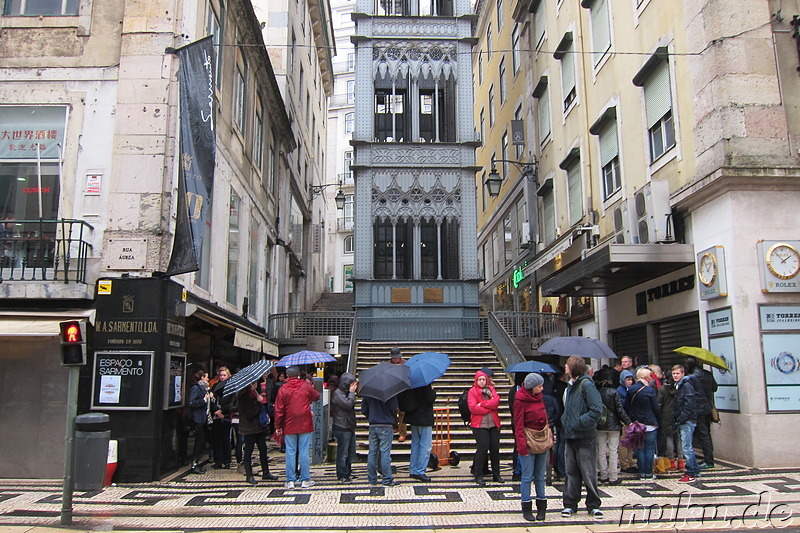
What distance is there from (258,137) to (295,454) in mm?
11875

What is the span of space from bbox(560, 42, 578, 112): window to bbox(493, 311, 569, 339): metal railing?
6.46 m

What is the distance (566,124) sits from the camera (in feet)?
65.2

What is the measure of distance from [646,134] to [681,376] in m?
6.47

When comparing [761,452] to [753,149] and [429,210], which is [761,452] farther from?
[429,210]

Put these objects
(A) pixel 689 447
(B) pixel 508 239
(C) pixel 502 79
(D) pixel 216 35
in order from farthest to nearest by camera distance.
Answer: (C) pixel 502 79, (B) pixel 508 239, (D) pixel 216 35, (A) pixel 689 447

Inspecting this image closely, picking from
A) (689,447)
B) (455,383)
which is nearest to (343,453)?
(689,447)

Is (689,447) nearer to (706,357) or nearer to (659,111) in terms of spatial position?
(706,357)

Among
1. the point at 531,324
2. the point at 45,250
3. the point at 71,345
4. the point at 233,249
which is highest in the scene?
the point at 233,249

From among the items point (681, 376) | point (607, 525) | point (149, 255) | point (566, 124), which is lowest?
point (607, 525)

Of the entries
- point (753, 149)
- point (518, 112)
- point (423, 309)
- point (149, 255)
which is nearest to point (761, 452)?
point (753, 149)

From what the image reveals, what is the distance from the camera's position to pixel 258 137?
19.0 meters

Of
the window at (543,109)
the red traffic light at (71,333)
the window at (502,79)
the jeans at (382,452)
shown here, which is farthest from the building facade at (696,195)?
the window at (502,79)

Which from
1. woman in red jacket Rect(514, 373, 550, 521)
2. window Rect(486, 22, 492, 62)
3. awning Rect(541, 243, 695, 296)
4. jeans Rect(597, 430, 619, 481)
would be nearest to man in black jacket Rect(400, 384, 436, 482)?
jeans Rect(597, 430, 619, 481)

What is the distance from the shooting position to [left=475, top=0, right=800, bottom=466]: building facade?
35.2 feet
